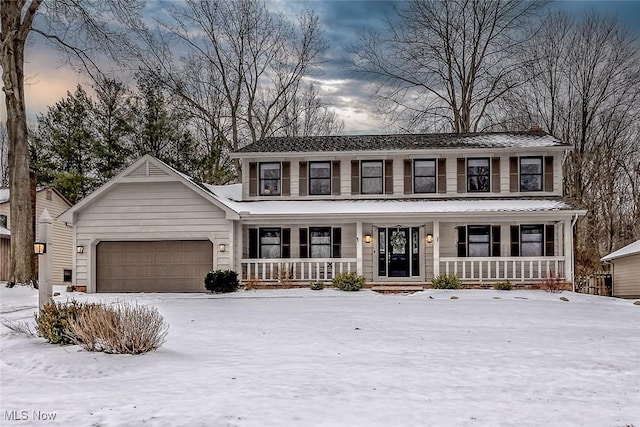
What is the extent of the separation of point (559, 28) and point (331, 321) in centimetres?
2484

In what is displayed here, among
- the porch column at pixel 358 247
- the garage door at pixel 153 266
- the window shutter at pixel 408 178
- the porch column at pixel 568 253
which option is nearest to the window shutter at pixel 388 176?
the window shutter at pixel 408 178

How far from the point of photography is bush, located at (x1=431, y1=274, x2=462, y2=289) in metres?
19.2

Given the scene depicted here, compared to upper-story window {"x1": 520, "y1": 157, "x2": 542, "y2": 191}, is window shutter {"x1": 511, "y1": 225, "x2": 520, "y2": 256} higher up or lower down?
lower down

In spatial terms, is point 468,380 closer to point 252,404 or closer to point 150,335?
point 252,404

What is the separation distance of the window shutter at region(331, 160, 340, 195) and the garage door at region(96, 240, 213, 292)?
503 centimetres

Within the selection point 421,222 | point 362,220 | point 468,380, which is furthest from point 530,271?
point 468,380

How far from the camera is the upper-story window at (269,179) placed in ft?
72.4

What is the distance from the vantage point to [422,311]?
13.4m

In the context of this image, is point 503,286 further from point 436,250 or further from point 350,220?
point 350,220

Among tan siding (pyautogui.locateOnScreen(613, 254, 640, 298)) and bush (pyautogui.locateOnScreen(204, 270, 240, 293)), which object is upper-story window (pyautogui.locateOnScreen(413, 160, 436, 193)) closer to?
bush (pyautogui.locateOnScreen(204, 270, 240, 293))

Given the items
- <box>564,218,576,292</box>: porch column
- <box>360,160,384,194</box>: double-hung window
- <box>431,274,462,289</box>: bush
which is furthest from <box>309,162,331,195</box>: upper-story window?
<box>564,218,576,292</box>: porch column

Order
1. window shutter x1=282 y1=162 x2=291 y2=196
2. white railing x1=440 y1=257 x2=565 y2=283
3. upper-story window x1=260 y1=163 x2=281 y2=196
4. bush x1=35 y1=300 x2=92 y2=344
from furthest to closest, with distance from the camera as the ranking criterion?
upper-story window x1=260 y1=163 x2=281 y2=196 → window shutter x1=282 y1=162 x2=291 y2=196 → white railing x1=440 y1=257 x2=565 y2=283 → bush x1=35 y1=300 x2=92 y2=344

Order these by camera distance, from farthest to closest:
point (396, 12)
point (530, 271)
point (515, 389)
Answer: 1. point (396, 12)
2. point (530, 271)
3. point (515, 389)

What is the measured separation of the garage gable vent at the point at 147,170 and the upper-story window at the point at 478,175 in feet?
36.0
